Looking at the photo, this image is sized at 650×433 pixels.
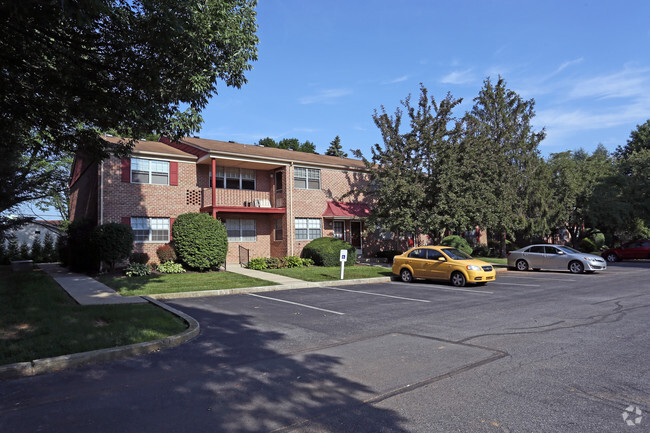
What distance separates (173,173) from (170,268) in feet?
17.5

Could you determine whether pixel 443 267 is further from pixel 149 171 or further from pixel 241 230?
pixel 149 171

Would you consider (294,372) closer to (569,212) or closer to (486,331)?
(486,331)

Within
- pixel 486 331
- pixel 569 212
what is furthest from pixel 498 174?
pixel 486 331

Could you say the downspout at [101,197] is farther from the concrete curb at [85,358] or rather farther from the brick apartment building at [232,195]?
the concrete curb at [85,358]

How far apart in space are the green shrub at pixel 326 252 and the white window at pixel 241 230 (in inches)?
128

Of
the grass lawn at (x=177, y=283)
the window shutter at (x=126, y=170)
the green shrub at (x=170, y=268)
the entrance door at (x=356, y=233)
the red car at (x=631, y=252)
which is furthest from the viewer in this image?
the red car at (x=631, y=252)

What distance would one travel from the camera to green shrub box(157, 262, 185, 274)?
57.9 feet

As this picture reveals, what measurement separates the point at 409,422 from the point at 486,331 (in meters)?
4.20

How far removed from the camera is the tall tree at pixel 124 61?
23.2 feet

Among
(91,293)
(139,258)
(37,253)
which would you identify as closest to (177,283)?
(91,293)

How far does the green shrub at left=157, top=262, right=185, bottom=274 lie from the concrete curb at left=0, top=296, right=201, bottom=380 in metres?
11.4

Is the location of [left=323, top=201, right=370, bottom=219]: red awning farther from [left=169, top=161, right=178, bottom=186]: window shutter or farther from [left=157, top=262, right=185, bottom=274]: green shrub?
[left=157, top=262, right=185, bottom=274]: green shrub

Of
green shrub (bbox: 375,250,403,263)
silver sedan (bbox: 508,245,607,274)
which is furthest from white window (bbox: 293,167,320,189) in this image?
silver sedan (bbox: 508,245,607,274)

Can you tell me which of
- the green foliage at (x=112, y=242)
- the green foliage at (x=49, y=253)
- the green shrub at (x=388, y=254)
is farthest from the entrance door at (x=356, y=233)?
the green foliage at (x=49, y=253)
